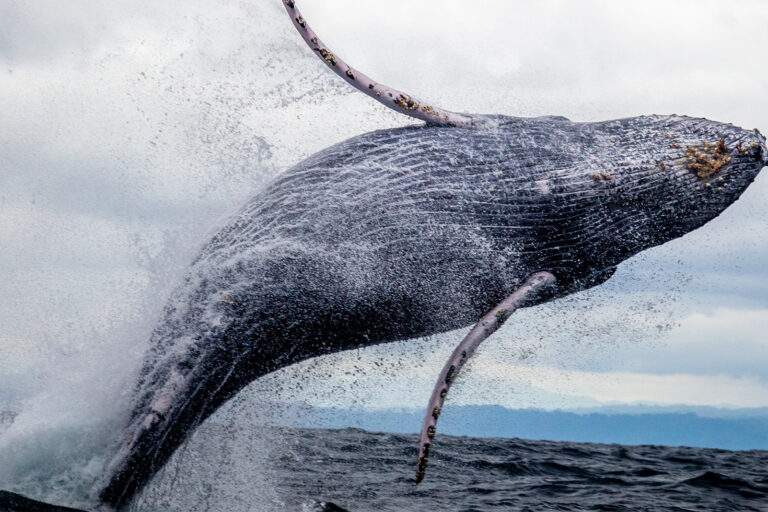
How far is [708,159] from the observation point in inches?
270

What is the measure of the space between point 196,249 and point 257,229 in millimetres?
632

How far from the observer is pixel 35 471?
6.97 meters

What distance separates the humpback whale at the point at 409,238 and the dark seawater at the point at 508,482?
258cm

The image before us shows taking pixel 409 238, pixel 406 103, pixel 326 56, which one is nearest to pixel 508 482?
pixel 409 238

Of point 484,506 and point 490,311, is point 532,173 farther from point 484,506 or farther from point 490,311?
point 484,506

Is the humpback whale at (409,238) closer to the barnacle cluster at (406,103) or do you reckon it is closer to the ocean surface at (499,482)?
the barnacle cluster at (406,103)

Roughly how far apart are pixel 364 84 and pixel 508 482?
839 centimetres

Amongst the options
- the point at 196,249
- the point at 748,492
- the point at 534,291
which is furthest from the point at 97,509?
the point at 748,492

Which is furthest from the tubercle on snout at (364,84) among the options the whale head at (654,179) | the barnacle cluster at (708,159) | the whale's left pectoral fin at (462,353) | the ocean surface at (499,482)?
the ocean surface at (499,482)

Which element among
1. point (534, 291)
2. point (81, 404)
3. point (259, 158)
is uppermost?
point (259, 158)

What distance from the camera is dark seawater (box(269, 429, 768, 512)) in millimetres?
10211

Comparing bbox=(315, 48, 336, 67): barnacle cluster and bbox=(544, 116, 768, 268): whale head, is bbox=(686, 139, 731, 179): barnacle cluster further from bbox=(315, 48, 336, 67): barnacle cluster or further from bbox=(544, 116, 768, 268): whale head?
bbox=(315, 48, 336, 67): barnacle cluster

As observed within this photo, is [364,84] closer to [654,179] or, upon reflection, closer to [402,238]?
[402,238]

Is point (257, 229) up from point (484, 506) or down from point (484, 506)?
up
